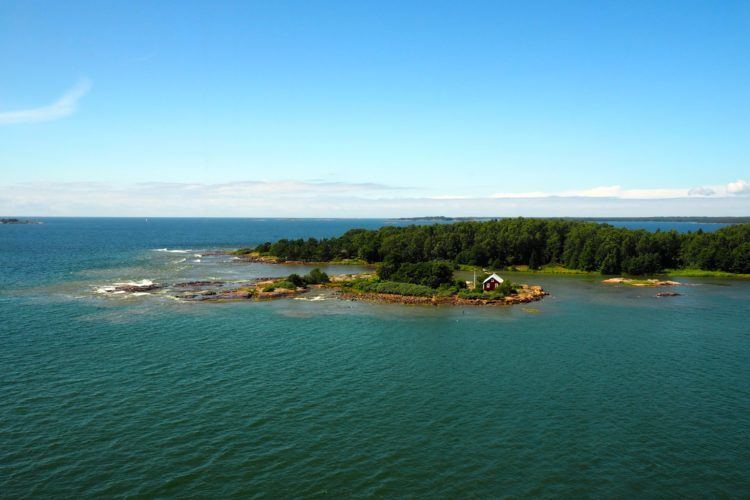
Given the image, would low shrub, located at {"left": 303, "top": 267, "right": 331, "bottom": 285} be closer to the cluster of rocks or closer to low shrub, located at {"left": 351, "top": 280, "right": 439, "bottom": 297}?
low shrub, located at {"left": 351, "top": 280, "right": 439, "bottom": 297}

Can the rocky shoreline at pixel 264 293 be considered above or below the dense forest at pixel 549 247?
below

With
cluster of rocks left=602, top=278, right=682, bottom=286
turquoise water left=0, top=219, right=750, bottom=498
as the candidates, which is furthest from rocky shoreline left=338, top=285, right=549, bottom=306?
cluster of rocks left=602, top=278, right=682, bottom=286

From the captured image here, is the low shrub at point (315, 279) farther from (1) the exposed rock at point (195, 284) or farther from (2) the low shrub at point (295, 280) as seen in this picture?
(1) the exposed rock at point (195, 284)

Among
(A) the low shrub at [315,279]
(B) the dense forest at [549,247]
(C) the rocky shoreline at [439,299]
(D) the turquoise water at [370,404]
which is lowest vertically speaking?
(D) the turquoise water at [370,404]

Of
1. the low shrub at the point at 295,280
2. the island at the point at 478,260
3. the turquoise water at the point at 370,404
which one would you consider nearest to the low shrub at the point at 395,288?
the island at the point at 478,260

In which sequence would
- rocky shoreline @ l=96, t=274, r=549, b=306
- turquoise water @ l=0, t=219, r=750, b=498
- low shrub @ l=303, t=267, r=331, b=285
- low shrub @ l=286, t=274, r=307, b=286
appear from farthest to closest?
low shrub @ l=303, t=267, r=331, b=285 → low shrub @ l=286, t=274, r=307, b=286 → rocky shoreline @ l=96, t=274, r=549, b=306 → turquoise water @ l=0, t=219, r=750, b=498

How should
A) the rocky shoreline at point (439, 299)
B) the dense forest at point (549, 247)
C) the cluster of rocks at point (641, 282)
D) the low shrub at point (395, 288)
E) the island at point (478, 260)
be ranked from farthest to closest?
the dense forest at point (549, 247) < the cluster of rocks at point (641, 282) < the island at point (478, 260) < the low shrub at point (395, 288) < the rocky shoreline at point (439, 299)

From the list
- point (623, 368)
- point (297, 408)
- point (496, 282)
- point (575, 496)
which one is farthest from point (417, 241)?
point (575, 496)
